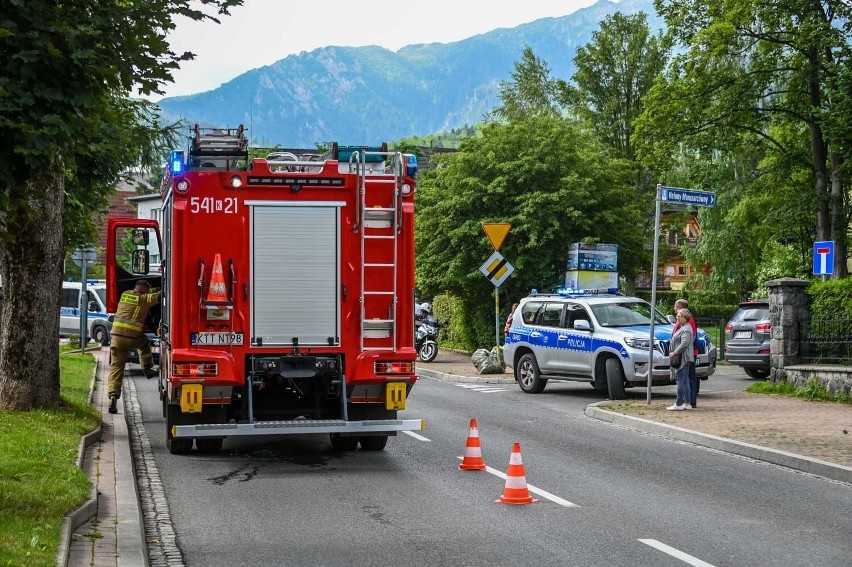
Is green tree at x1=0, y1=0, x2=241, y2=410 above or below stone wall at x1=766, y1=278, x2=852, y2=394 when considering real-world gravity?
above

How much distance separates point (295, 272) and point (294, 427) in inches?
65.0

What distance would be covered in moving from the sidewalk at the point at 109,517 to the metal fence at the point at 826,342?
12962 mm

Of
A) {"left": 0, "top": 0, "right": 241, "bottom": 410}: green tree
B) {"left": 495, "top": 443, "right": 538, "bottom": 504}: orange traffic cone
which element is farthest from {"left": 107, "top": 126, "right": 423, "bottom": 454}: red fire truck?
{"left": 0, "top": 0, "right": 241, "bottom": 410}: green tree

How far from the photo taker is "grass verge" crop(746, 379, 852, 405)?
19.8 metres

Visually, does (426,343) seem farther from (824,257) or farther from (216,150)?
(216,150)

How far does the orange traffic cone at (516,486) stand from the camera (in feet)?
32.2

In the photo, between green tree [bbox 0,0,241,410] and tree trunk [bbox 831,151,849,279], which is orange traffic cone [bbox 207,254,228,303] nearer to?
green tree [bbox 0,0,241,410]

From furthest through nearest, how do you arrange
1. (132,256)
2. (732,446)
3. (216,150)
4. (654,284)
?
(654,284)
(132,256)
(732,446)
(216,150)

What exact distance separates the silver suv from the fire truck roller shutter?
9235mm

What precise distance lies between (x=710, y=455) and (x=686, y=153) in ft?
105

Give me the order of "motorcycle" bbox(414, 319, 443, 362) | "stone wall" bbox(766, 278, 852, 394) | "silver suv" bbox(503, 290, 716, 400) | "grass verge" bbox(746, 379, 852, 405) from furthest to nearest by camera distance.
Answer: "motorcycle" bbox(414, 319, 443, 362), "stone wall" bbox(766, 278, 852, 394), "silver suv" bbox(503, 290, 716, 400), "grass verge" bbox(746, 379, 852, 405)

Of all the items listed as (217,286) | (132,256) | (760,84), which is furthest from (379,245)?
(760,84)

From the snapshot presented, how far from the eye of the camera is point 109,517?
857 centimetres

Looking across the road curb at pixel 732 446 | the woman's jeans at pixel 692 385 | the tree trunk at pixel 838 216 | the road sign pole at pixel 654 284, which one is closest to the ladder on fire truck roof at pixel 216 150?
the road curb at pixel 732 446
